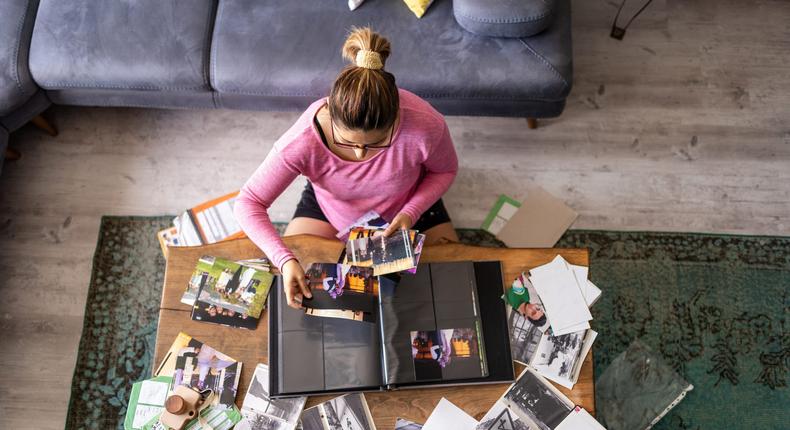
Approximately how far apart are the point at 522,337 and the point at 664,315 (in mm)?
974

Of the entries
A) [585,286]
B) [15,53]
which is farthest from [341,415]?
[15,53]

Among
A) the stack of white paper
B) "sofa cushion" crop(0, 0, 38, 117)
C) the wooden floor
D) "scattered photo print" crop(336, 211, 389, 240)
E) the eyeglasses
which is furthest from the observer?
the wooden floor

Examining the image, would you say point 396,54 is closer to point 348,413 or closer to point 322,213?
point 322,213

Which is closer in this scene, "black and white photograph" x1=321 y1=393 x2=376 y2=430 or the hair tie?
the hair tie

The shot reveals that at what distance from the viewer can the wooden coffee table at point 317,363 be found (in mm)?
1620

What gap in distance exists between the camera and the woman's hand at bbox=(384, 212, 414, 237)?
67.3 inches

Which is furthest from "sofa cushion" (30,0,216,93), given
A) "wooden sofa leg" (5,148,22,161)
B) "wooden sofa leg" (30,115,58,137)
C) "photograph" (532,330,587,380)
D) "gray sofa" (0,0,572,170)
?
"photograph" (532,330,587,380)

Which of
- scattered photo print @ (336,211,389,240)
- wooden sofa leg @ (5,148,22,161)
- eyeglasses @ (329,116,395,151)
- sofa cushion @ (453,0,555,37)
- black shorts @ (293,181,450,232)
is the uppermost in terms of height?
sofa cushion @ (453,0,555,37)

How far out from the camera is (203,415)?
5.32 feet

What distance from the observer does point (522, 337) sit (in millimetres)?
1672

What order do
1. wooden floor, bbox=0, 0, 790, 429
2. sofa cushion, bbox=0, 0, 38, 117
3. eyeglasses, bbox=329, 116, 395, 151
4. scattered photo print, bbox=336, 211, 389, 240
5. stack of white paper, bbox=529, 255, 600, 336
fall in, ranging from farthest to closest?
wooden floor, bbox=0, 0, 790, 429 < sofa cushion, bbox=0, 0, 38, 117 < scattered photo print, bbox=336, 211, 389, 240 < stack of white paper, bbox=529, 255, 600, 336 < eyeglasses, bbox=329, 116, 395, 151

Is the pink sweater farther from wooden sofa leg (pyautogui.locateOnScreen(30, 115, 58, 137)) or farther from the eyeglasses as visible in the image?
wooden sofa leg (pyautogui.locateOnScreen(30, 115, 58, 137))

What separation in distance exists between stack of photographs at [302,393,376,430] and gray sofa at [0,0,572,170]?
1106 mm

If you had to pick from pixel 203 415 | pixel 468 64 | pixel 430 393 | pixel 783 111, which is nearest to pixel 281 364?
pixel 203 415
